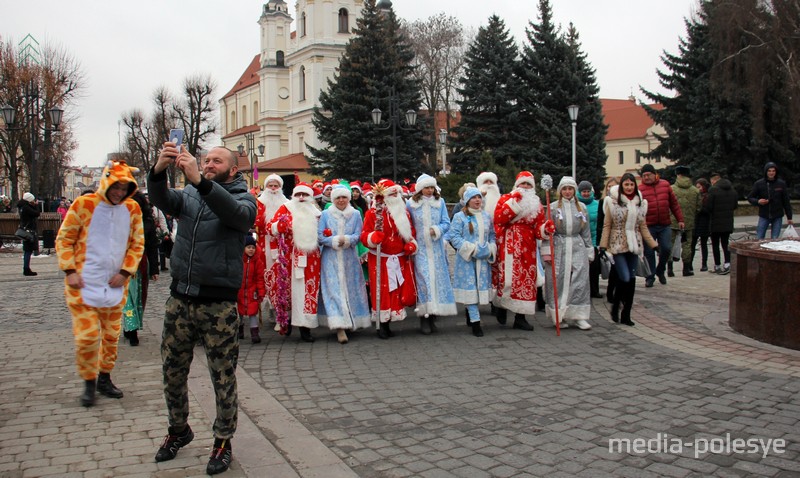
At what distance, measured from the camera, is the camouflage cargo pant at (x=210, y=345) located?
4.37 meters

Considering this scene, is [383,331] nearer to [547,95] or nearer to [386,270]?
[386,270]

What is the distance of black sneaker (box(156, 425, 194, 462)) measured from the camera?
175 inches

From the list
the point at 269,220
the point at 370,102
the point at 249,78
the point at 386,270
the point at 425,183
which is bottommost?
the point at 386,270

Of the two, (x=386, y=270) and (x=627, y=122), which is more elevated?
(x=627, y=122)

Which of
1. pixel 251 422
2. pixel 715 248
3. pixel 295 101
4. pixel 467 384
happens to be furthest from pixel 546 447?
pixel 295 101

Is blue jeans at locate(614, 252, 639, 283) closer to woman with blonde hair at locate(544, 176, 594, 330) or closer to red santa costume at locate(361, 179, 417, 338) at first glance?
woman with blonde hair at locate(544, 176, 594, 330)

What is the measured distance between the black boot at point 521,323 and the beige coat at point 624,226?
4.63ft

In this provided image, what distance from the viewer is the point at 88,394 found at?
18.8 feet

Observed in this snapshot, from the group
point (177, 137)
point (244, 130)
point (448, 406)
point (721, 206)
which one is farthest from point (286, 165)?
point (177, 137)

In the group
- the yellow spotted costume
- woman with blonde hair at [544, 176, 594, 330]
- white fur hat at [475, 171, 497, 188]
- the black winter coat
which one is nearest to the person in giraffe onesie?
the yellow spotted costume

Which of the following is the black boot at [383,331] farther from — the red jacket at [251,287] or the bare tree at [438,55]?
the bare tree at [438,55]

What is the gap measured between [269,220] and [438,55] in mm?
51995

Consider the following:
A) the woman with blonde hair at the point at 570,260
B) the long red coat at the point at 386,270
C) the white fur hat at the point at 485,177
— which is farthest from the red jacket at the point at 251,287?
the woman with blonde hair at the point at 570,260

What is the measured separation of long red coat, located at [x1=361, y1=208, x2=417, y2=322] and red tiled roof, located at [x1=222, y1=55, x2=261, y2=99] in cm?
9753
